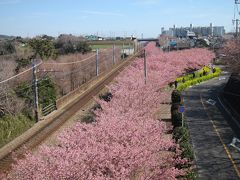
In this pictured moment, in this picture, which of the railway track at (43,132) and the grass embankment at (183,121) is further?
the railway track at (43,132)

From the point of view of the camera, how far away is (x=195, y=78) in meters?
58.5

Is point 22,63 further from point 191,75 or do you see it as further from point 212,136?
point 212,136

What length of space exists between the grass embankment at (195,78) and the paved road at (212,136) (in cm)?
478

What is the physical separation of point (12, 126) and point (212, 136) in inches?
562

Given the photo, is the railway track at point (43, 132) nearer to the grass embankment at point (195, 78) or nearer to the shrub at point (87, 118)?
the shrub at point (87, 118)

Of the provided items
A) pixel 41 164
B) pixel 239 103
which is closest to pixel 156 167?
pixel 41 164

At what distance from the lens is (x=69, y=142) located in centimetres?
1300

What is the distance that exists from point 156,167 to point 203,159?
34.0ft

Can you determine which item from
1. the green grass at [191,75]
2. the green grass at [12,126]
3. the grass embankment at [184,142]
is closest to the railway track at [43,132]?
the green grass at [12,126]

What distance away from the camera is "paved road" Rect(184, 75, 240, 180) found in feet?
67.3

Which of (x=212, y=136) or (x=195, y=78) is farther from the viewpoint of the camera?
(x=195, y=78)

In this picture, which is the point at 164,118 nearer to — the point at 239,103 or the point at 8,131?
the point at 239,103

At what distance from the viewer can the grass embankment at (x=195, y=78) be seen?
52.7 metres

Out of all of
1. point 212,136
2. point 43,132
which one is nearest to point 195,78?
point 212,136
